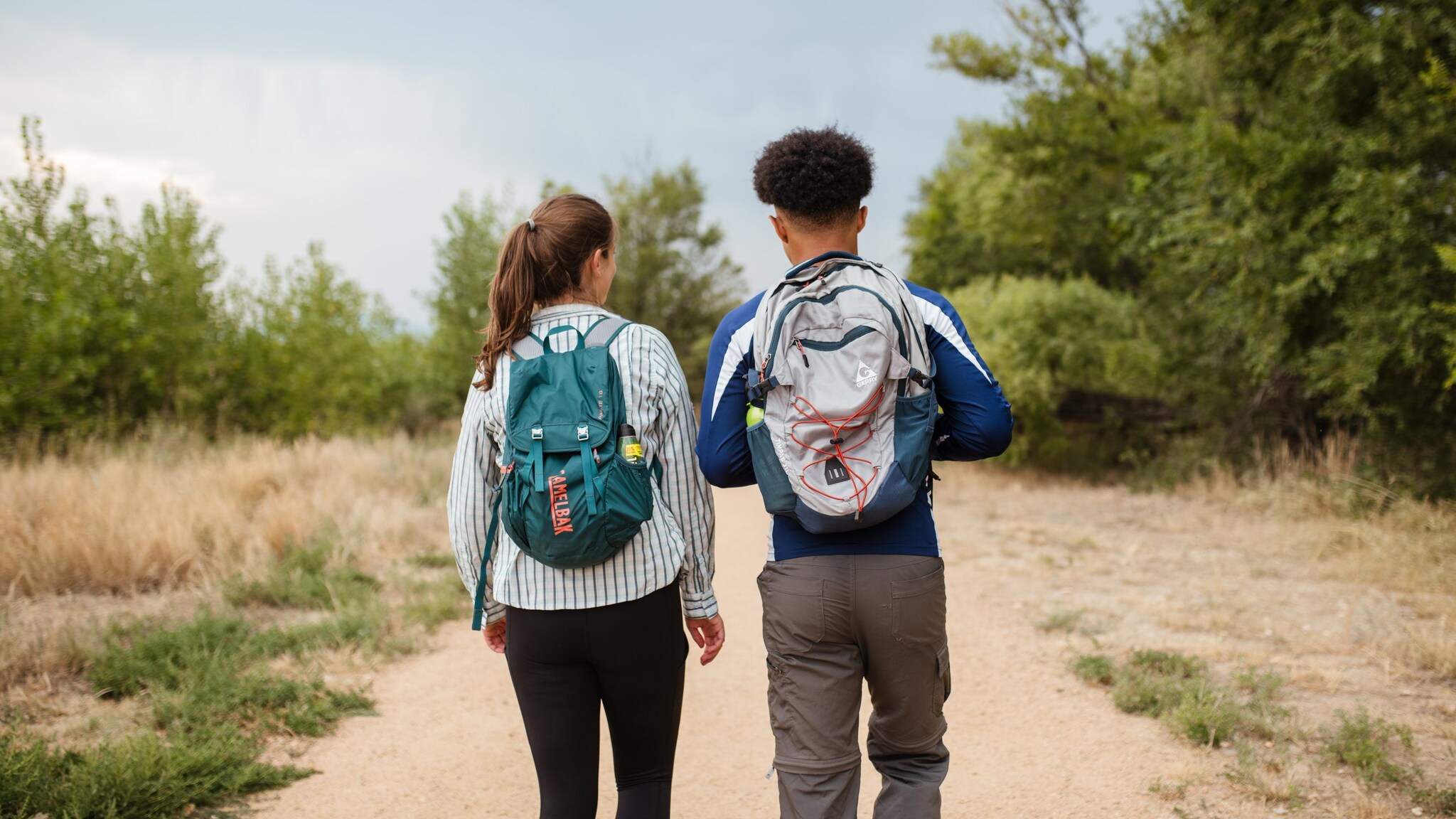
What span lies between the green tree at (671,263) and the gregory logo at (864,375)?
26.0 metres

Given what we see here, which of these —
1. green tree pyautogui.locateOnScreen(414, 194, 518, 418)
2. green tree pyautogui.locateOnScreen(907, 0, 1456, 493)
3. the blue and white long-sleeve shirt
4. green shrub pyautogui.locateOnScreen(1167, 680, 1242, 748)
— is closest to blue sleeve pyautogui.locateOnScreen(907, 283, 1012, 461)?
the blue and white long-sleeve shirt

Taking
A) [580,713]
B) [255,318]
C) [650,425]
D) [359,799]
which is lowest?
[359,799]

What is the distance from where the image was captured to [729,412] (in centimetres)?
236

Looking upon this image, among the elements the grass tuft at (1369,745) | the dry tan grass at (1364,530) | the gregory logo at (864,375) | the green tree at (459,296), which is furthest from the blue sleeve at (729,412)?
the green tree at (459,296)

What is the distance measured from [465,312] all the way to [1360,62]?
21198mm

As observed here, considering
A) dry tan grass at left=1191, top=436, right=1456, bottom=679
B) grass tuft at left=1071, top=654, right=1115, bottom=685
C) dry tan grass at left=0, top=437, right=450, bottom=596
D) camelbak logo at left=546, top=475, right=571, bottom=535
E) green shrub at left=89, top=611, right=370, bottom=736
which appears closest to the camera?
camelbak logo at left=546, top=475, right=571, bottom=535

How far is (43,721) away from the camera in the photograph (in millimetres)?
4422

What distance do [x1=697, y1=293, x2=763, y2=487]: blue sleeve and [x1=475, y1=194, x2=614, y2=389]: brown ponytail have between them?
44cm

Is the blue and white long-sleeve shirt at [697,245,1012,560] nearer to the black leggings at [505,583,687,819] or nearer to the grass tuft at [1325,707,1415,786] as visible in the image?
the black leggings at [505,583,687,819]

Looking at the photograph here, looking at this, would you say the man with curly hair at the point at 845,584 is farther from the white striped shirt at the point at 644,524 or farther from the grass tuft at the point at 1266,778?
the grass tuft at the point at 1266,778

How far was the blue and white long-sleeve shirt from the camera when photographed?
229 cm

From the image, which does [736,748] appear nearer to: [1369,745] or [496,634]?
[496,634]

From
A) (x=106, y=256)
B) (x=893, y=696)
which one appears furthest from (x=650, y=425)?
(x=106, y=256)

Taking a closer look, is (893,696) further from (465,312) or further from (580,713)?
(465,312)
